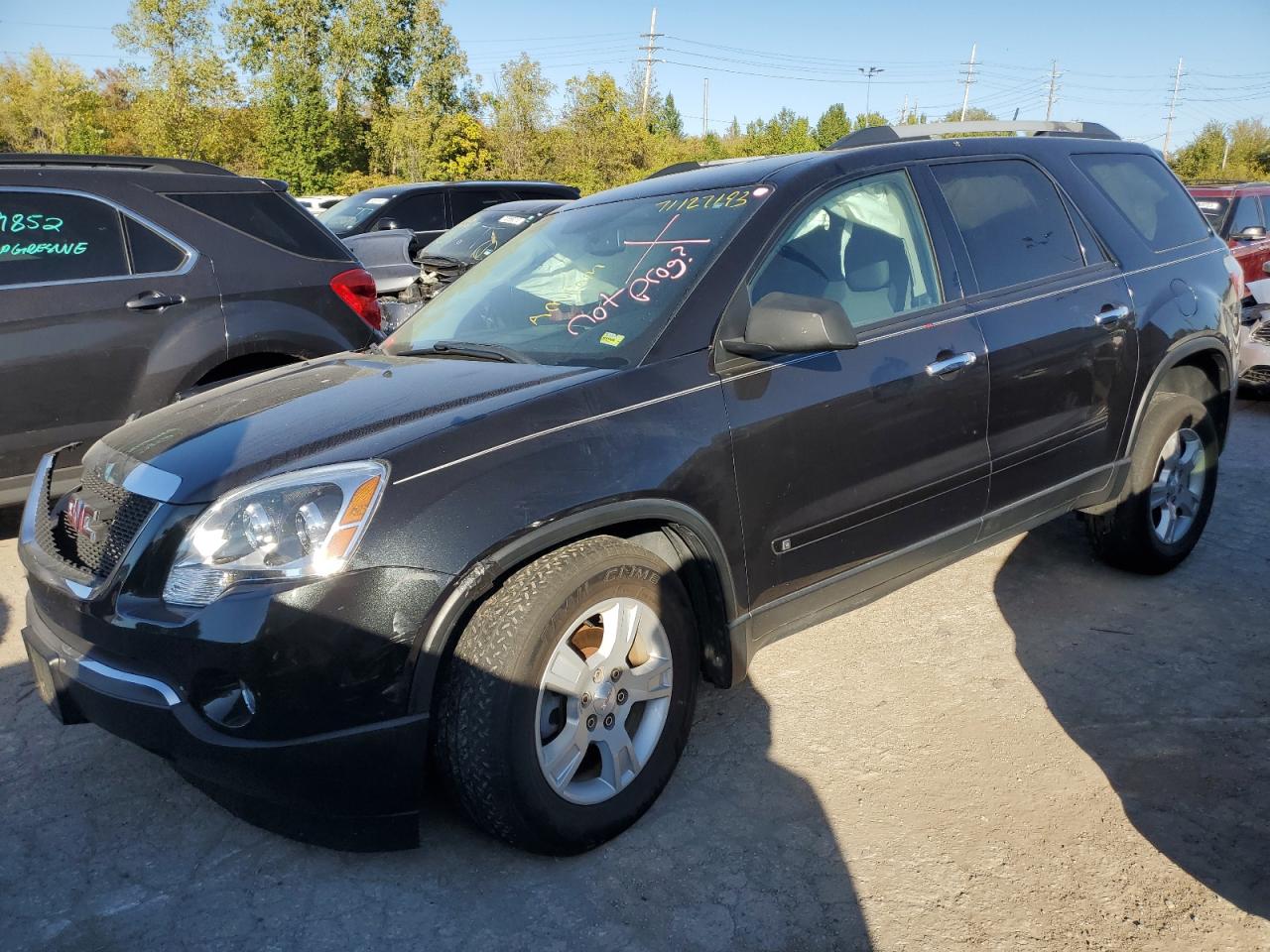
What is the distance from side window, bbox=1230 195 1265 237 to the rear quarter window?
10.1 meters

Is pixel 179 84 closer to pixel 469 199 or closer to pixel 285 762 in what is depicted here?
pixel 469 199

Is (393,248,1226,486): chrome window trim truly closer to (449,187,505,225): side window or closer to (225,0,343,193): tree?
(449,187,505,225): side window

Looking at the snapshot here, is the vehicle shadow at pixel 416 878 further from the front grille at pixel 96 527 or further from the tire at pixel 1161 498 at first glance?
the tire at pixel 1161 498

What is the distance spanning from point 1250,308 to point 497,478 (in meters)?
8.37

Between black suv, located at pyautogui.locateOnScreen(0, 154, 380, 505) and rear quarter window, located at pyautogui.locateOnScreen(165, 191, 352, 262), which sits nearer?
black suv, located at pyautogui.locateOnScreen(0, 154, 380, 505)

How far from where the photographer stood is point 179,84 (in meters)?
40.5

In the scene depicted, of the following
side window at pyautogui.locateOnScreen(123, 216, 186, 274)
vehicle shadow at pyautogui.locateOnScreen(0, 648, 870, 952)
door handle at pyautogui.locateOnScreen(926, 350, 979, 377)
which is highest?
side window at pyautogui.locateOnScreen(123, 216, 186, 274)

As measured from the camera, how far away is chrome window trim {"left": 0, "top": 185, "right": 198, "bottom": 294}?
490 cm

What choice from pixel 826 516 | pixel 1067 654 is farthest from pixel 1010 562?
pixel 826 516

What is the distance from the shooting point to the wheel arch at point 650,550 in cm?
246

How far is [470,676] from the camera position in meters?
2.53

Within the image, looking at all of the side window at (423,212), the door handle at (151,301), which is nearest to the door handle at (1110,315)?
the door handle at (151,301)

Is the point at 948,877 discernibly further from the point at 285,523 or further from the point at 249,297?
the point at 249,297

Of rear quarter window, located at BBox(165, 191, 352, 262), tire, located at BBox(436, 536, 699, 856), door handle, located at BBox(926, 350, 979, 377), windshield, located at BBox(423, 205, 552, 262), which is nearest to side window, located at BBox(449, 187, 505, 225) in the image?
windshield, located at BBox(423, 205, 552, 262)
